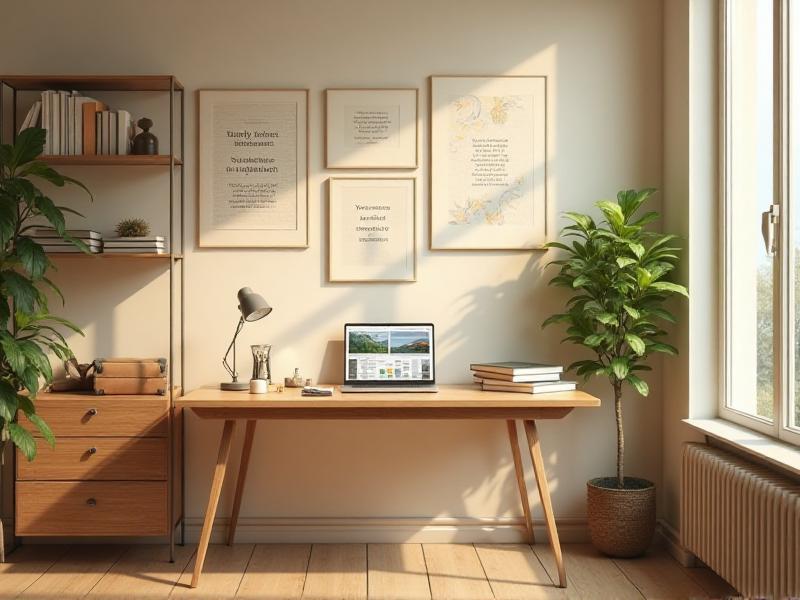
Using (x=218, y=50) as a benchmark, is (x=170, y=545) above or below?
below

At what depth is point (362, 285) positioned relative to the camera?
3.58 m

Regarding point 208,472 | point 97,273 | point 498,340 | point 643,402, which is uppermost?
point 97,273

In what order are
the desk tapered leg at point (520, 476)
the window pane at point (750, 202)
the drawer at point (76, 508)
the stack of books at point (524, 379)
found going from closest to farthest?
the window pane at point (750, 202) → the stack of books at point (524, 379) → the drawer at point (76, 508) → the desk tapered leg at point (520, 476)

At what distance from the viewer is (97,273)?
356cm

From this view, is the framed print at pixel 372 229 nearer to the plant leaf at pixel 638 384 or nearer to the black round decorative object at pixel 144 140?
the black round decorative object at pixel 144 140

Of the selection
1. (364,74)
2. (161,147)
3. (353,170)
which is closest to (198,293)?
(161,147)

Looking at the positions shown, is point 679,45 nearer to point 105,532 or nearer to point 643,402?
point 643,402

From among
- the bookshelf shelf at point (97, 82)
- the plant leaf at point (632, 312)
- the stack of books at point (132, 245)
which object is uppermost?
the bookshelf shelf at point (97, 82)

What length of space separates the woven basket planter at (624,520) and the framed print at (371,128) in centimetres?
172

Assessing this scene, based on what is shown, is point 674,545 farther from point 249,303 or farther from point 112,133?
point 112,133

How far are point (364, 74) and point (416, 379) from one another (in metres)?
1.42

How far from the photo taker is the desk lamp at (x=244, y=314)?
3205 mm

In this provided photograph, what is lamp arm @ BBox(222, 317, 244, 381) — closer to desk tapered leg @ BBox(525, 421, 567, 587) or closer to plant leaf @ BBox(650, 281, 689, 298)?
desk tapered leg @ BBox(525, 421, 567, 587)

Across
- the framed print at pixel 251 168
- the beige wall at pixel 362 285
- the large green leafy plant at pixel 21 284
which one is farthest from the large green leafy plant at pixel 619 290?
the large green leafy plant at pixel 21 284
